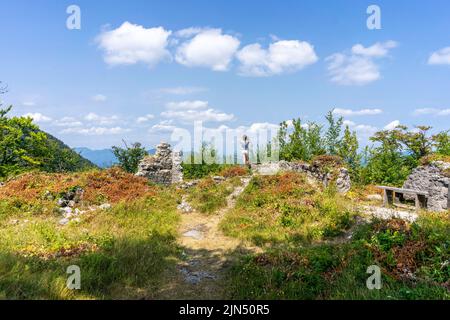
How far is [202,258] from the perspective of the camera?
8.37 meters

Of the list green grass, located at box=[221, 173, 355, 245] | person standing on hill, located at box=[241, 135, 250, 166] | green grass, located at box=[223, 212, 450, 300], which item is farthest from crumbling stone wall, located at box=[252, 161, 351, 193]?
green grass, located at box=[223, 212, 450, 300]

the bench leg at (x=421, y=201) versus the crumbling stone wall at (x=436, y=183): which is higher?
the crumbling stone wall at (x=436, y=183)

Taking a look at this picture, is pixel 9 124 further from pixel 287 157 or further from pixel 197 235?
pixel 287 157

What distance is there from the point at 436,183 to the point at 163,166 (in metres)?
17.2

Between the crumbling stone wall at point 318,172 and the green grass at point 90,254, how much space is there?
964cm

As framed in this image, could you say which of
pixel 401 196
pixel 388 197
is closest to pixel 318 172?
pixel 388 197

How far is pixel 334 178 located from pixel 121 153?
18.7m

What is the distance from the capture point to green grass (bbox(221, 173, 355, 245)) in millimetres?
9617

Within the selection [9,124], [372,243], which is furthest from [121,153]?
[372,243]

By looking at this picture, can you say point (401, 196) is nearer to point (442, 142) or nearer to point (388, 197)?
point (388, 197)

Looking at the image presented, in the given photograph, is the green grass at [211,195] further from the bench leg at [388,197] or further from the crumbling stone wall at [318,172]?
the bench leg at [388,197]

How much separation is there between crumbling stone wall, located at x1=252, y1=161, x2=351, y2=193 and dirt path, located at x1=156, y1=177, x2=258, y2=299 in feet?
23.8

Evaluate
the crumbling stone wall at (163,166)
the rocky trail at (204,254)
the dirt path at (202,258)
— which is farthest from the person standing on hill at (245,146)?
the dirt path at (202,258)

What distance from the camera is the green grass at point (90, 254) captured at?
549 centimetres
